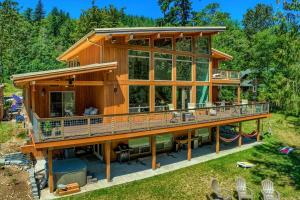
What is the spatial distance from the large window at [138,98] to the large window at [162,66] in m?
1.35

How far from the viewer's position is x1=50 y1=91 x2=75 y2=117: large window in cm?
1538

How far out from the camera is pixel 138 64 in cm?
1584

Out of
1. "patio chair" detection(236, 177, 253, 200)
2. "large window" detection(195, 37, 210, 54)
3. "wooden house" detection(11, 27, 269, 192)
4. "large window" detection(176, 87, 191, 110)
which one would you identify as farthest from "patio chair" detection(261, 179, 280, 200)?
"large window" detection(195, 37, 210, 54)

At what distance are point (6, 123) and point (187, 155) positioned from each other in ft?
62.5

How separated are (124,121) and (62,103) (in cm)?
423

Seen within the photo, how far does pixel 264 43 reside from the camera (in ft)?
120

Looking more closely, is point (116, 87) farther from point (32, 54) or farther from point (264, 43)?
point (32, 54)

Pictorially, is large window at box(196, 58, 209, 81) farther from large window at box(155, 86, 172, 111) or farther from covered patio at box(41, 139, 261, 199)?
covered patio at box(41, 139, 261, 199)

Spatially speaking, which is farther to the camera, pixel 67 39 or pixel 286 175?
pixel 67 39

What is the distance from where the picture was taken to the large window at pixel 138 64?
50.8 ft

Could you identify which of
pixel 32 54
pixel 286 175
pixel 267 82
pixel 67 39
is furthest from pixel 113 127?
pixel 67 39

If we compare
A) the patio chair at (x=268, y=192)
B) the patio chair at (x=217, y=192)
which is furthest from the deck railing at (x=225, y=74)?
the patio chair at (x=217, y=192)

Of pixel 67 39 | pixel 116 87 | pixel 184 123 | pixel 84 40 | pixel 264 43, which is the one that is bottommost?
pixel 184 123

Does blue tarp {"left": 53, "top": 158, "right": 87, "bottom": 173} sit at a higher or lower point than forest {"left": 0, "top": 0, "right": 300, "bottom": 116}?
lower
